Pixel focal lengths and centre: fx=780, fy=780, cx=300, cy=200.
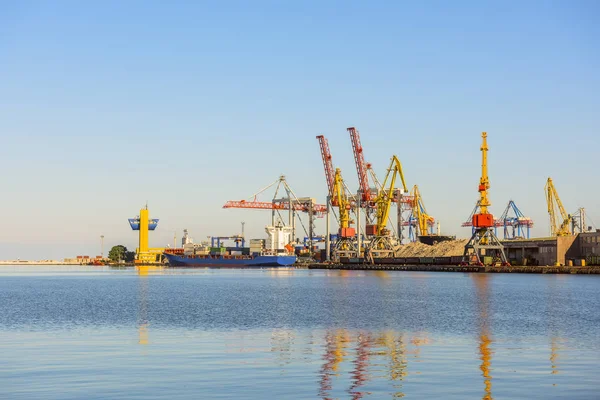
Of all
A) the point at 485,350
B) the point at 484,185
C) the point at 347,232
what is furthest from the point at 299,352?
the point at 347,232

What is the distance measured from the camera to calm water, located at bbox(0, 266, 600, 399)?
2139cm

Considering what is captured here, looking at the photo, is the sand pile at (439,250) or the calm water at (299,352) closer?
the calm water at (299,352)

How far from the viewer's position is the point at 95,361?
86.8 ft

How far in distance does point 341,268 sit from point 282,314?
137 meters

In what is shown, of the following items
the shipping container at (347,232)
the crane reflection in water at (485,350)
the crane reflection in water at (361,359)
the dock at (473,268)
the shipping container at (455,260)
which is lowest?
the crane reflection in water at (485,350)

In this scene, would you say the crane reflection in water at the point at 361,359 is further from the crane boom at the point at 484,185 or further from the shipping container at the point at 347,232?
the shipping container at the point at 347,232

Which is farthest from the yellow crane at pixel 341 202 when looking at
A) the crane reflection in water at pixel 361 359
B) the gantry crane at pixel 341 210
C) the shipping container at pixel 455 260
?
the crane reflection in water at pixel 361 359

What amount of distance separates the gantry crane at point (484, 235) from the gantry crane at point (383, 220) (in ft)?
105

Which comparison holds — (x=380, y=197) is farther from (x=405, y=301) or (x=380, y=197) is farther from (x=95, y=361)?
(x=95, y=361)

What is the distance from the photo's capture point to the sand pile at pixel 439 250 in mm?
180462

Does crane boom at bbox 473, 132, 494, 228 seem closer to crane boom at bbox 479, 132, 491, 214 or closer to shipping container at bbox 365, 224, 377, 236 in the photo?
crane boom at bbox 479, 132, 491, 214

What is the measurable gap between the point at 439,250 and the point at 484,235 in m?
38.9

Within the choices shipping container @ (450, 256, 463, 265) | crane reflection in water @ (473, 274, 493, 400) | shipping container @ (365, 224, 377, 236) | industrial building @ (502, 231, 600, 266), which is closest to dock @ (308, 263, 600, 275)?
shipping container @ (450, 256, 463, 265)

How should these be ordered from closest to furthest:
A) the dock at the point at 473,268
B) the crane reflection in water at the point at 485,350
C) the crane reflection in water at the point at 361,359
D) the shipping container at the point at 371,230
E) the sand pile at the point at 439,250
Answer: the crane reflection in water at the point at 485,350
the crane reflection in water at the point at 361,359
the dock at the point at 473,268
the sand pile at the point at 439,250
the shipping container at the point at 371,230
